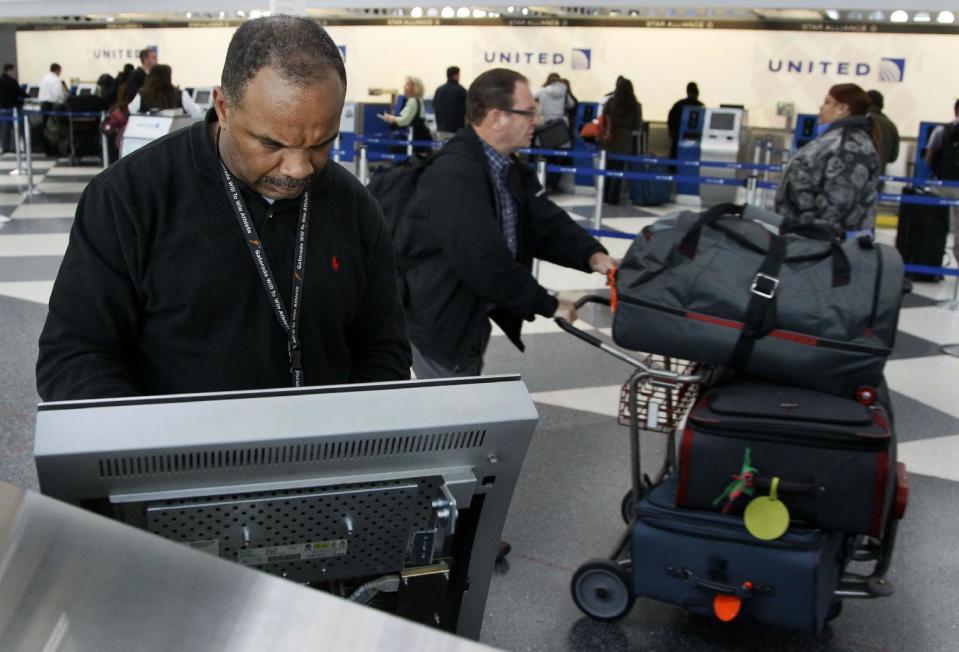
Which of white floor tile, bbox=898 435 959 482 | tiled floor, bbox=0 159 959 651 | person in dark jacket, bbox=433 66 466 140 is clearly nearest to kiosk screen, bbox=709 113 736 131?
person in dark jacket, bbox=433 66 466 140

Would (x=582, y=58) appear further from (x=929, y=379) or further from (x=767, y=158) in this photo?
(x=929, y=379)

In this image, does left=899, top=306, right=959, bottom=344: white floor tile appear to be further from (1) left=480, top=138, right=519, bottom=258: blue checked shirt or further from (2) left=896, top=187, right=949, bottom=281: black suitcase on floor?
(1) left=480, top=138, right=519, bottom=258: blue checked shirt

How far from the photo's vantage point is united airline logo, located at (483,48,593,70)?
16.2m

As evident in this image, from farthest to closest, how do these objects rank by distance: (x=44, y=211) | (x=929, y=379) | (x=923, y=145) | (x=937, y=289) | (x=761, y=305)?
(x=923, y=145), (x=44, y=211), (x=937, y=289), (x=929, y=379), (x=761, y=305)

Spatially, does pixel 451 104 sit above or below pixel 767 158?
above

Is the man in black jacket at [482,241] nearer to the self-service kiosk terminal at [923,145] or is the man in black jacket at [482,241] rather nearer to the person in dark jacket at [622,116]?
the person in dark jacket at [622,116]

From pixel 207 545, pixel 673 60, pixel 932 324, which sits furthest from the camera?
pixel 673 60

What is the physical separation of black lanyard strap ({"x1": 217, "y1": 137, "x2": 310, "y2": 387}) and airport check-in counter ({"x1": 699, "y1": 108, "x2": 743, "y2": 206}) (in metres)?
11.4

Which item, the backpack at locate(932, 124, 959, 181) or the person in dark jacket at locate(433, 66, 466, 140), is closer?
the backpack at locate(932, 124, 959, 181)

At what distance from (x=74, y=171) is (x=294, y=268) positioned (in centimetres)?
1359

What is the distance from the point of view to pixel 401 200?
116 inches

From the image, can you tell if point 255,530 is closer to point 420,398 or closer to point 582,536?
point 420,398

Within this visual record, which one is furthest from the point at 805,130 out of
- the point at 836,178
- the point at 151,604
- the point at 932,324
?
the point at 151,604

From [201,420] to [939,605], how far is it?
8.82 ft
